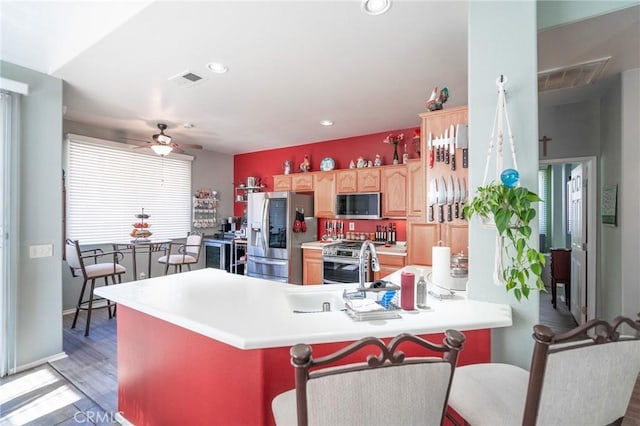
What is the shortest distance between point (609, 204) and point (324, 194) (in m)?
3.33

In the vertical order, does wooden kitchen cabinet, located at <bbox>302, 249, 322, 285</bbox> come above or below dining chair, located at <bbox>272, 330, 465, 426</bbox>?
below

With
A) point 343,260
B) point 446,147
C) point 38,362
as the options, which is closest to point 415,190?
point 343,260

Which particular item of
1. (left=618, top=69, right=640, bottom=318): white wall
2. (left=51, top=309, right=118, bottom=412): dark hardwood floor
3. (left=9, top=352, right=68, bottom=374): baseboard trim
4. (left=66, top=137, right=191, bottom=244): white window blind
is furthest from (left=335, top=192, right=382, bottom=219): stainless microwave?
(left=9, top=352, right=68, bottom=374): baseboard trim

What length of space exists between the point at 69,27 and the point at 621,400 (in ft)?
11.9

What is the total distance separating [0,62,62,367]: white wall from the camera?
257 centimetres

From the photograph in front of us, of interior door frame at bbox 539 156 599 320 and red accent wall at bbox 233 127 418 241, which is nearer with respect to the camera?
interior door frame at bbox 539 156 599 320

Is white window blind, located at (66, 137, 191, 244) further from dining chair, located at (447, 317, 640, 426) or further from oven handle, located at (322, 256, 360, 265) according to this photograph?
dining chair, located at (447, 317, 640, 426)

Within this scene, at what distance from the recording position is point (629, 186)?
2590mm

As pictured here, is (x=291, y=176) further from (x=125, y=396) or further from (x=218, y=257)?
(x=125, y=396)

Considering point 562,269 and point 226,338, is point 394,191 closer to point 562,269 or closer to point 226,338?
point 562,269

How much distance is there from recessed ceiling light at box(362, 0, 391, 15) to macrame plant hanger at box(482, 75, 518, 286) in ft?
2.45

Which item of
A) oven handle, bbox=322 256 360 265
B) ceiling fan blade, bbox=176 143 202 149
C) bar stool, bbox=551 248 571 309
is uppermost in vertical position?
ceiling fan blade, bbox=176 143 202 149

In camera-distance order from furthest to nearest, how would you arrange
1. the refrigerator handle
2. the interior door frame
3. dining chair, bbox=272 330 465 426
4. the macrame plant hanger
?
the refrigerator handle, the interior door frame, the macrame plant hanger, dining chair, bbox=272 330 465 426

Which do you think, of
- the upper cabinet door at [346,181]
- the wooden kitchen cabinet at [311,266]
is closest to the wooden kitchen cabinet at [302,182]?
the upper cabinet door at [346,181]
